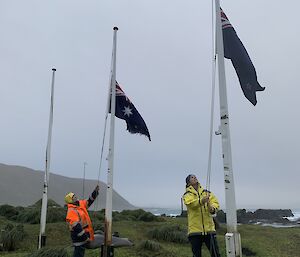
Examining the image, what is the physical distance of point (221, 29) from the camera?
7.62m

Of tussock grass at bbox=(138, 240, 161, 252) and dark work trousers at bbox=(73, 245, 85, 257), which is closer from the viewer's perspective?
dark work trousers at bbox=(73, 245, 85, 257)

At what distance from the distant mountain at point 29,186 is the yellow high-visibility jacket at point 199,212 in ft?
200

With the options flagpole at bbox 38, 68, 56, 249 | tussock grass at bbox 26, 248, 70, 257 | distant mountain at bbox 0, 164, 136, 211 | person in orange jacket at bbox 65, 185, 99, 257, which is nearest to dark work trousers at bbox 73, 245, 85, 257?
person in orange jacket at bbox 65, 185, 99, 257

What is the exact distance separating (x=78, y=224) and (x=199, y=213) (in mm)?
2489

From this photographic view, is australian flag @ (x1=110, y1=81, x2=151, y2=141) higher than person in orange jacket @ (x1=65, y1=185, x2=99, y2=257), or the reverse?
australian flag @ (x1=110, y1=81, x2=151, y2=141)

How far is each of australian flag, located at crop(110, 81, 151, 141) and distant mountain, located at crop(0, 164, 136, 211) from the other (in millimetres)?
58178

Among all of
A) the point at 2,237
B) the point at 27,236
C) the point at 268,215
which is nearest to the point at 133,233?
the point at 27,236

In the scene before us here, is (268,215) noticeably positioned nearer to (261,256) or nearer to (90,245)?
(261,256)

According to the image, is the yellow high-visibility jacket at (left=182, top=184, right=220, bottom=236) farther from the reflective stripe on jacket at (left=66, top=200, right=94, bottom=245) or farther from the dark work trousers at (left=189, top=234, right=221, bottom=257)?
the reflective stripe on jacket at (left=66, top=200, right=94, bottom=245)

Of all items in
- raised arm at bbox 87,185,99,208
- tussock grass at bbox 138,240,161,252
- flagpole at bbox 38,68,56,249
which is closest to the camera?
raised arm at bbox 87,185,99,208

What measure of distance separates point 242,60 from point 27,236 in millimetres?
10226

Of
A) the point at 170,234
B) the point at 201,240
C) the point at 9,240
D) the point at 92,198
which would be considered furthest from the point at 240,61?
the point at 170,234

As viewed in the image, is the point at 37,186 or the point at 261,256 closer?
the point at 261,256

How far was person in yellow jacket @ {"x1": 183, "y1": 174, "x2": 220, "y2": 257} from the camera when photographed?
25.0ft
